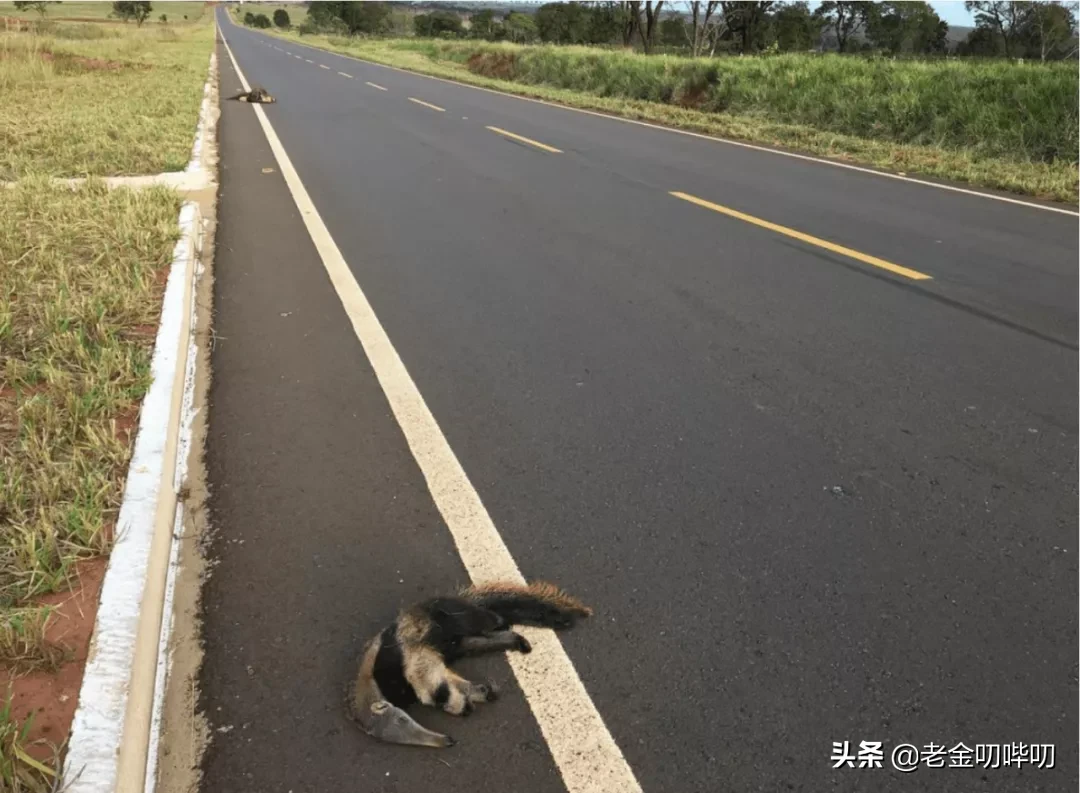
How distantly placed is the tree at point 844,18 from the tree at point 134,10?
54977mm

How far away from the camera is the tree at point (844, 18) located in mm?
66312

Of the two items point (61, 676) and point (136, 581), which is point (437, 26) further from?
point (61, 676)

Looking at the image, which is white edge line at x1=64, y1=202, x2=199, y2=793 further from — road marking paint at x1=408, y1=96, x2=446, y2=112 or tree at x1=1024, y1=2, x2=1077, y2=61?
tree at x1=1024, y1=2, x2=1077, y2=61

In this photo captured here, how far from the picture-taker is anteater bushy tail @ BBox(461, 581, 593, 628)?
2658 millimetres

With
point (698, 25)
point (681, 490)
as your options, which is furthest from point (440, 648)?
point (698, 25)

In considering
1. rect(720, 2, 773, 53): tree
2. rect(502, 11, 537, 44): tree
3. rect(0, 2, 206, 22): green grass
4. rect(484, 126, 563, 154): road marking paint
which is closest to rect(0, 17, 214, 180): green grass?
rect(484, 126, 563, 154): road marking paint

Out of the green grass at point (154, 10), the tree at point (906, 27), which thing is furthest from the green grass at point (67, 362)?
the green grass at point (154, 10)

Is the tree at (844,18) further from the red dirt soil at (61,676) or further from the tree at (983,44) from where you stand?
the red dirt soil at (61,676)

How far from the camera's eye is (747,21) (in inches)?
2235

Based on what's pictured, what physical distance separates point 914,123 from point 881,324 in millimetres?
10585

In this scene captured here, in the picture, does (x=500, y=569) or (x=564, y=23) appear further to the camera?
(x=564, y=23)

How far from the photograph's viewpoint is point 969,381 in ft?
14.6

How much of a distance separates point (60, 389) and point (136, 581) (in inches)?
68.5

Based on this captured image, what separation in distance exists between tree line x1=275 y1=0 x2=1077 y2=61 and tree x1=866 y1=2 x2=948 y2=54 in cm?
8
